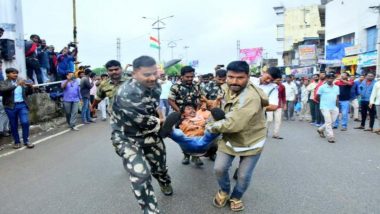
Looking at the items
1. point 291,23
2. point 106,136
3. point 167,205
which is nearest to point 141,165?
point 167,205

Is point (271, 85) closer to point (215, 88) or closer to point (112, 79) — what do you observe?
point (215, 88)

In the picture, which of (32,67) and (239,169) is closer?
(239,169)

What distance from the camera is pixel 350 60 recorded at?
25062mm

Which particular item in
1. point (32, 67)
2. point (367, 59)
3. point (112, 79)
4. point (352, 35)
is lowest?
point (112, 79)

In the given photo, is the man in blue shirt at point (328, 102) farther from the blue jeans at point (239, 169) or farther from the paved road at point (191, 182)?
the blue jeans at point (239, 169)

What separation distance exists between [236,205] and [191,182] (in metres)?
1.23

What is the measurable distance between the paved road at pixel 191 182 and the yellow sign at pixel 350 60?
57.5 ft

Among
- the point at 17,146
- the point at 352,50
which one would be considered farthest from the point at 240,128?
the point at 352,50

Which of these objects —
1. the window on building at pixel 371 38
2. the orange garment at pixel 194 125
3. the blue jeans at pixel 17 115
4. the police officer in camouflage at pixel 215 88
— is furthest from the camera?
the window on building at pixel 371 38

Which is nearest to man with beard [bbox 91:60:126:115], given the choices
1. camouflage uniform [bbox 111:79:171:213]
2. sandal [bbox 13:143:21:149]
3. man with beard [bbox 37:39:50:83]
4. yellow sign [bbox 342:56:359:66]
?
camouflage uniform [bbox 111:79:171:213]

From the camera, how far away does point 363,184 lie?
5293 millimetres

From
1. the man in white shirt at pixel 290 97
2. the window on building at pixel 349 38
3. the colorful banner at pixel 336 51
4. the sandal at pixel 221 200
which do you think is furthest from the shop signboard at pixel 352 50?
the sandal at pixel 221 200

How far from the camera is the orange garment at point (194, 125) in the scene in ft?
17.0

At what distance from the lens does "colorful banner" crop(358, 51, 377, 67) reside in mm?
21786
